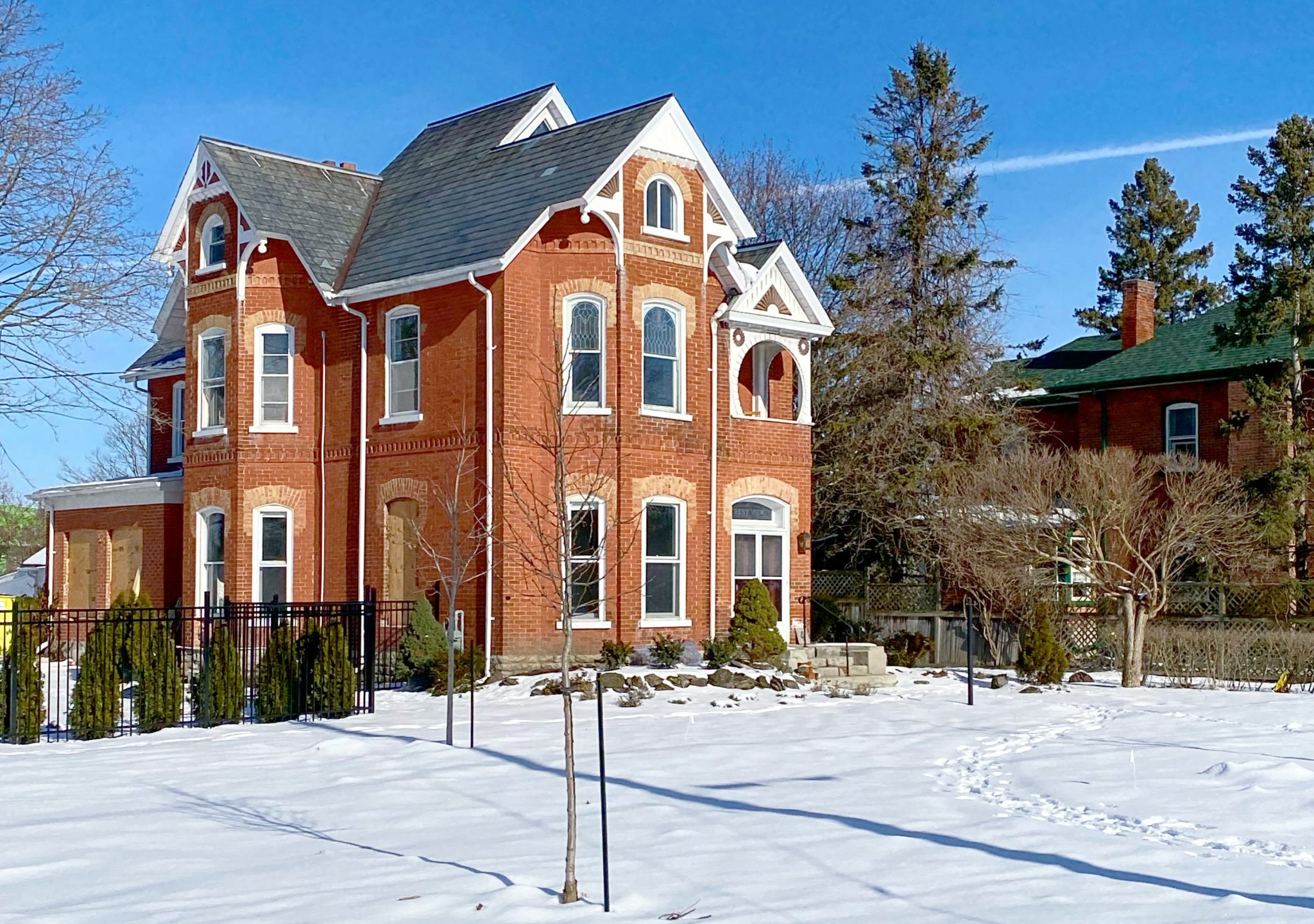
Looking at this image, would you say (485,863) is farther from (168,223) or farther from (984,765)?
(168,223)

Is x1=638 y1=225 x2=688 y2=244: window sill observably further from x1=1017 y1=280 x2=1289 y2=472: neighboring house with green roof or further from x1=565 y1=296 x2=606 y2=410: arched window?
x1=1017 y1=280 x2=1289 y2=472: neighboring house with green roof

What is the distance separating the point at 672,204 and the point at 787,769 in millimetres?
12837

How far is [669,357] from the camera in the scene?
80.7ft

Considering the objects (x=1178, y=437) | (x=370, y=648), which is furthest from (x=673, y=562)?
(x=1178, y=437)

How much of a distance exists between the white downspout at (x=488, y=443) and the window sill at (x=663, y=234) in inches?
117

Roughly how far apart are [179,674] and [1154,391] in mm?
28355

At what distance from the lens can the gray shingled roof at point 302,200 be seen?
2569 cm

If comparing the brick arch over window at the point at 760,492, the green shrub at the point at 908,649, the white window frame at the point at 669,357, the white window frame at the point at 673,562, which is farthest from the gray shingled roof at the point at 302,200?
the green shrub at the point at 908,649

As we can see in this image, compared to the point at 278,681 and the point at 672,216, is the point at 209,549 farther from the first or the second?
the point at 672,216

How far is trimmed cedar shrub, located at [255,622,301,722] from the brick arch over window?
29.3 ft

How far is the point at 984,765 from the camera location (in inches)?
577

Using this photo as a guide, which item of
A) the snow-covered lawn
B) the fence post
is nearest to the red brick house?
the fence post

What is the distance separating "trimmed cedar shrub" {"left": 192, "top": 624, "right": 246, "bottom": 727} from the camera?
18.3 metres

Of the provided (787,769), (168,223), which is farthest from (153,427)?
(787,769)
